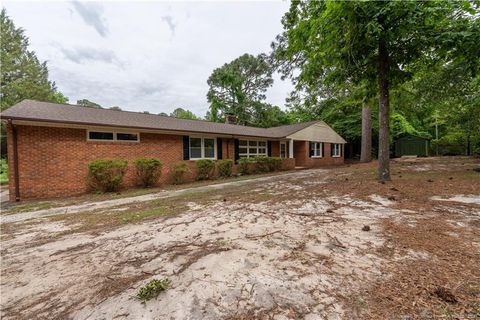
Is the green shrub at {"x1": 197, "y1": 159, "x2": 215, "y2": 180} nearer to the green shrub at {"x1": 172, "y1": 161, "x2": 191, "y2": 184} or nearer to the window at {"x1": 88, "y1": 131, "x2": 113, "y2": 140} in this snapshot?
the green shrub at {"x1": 172, "y1": 161, "x2": 191, "y2": 184}

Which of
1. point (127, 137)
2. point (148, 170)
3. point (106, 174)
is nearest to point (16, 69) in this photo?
point (127, 137)

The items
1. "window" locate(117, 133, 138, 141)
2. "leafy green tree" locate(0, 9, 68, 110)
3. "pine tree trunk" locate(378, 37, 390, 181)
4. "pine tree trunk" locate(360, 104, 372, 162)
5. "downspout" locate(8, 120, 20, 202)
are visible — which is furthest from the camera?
"leafy green tree" locate(0, 9, 68, 110)

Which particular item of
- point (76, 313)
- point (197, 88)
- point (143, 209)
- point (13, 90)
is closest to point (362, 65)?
point (143, 209)

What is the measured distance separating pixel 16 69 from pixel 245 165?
26825 mm

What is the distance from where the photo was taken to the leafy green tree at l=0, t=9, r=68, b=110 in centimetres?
1973

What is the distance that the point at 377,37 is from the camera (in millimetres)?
5707

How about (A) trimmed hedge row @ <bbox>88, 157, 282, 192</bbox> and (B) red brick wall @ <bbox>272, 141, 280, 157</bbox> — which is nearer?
(A) trimmed hedge row @ <bbox>88, 157, 282, 192</bbox>

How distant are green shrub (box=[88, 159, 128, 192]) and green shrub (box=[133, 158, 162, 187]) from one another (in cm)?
66

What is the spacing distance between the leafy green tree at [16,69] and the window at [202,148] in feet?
65.4

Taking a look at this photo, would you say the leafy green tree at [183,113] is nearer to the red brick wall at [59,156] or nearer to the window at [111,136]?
the window at [111,136]

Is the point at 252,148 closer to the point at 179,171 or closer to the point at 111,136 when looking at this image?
the point at 179,171

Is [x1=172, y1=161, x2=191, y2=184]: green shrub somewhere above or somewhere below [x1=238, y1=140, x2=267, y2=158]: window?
below

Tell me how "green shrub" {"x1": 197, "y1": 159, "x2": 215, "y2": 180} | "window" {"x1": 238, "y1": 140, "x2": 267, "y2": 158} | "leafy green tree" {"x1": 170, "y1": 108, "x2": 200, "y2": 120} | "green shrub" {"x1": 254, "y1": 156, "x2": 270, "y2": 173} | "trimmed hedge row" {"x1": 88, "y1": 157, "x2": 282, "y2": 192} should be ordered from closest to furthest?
1. "trimmed hedge row" {"x1": 88, "y1": 157, "x2": 282, "y2": 192}
2. "green shrub" {"x1": 197, "y1": 159, "x2": 215, "y2": 180}
3. "green shrub" {"x1": 254, "y1": 156, "x2": 270, "y2": 173}
4. "window" {"x1": 238, "y1": 140, "x2": 267, "y2": 158}
5. "leafy green tree" {"x1": 170, "y1": 108, "x2": 200, "y2": 120}

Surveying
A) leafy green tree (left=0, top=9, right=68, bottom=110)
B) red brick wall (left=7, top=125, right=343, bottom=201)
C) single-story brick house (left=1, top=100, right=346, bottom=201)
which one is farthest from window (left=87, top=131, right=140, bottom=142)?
leafy green tree (left=0, top=9, right=68, bottom=110)
